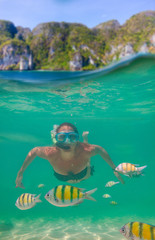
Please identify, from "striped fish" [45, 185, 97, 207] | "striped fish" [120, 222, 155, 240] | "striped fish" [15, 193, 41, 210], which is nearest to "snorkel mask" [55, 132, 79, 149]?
"striped fish" [15, 193, 41, 210]

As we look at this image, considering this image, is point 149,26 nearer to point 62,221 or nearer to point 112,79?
point 112,79

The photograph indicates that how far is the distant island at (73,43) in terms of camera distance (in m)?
5.71

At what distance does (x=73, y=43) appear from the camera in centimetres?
697

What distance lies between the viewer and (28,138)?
211ft

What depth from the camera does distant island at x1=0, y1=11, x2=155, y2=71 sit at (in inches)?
225

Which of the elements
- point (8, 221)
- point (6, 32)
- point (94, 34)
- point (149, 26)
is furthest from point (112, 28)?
point (8, 221)

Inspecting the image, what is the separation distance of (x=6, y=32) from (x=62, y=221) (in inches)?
483

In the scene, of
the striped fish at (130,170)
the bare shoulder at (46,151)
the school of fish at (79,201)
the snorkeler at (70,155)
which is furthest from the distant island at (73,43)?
the school of fish at (79,201)

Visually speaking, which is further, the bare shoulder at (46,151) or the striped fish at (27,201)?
the bare shoulder at (46,151)

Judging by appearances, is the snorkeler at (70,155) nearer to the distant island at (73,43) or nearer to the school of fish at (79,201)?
the school of fish at (79,201)

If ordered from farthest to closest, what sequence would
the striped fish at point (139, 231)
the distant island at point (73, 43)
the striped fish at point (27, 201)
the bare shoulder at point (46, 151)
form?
the bare shoulder at point (46, 151) → the distant island at point (73, 43) → the striped fish at point (27, 201) → the striped fish at point (139, 231)

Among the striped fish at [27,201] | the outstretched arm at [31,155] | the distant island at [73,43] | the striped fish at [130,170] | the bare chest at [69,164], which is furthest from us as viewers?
the bare chest at [69,164]

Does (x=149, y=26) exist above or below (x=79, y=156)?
above

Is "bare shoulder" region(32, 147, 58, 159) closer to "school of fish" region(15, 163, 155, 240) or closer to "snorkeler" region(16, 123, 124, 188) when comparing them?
"snorkeler" region(16, 123, 124, 188)
